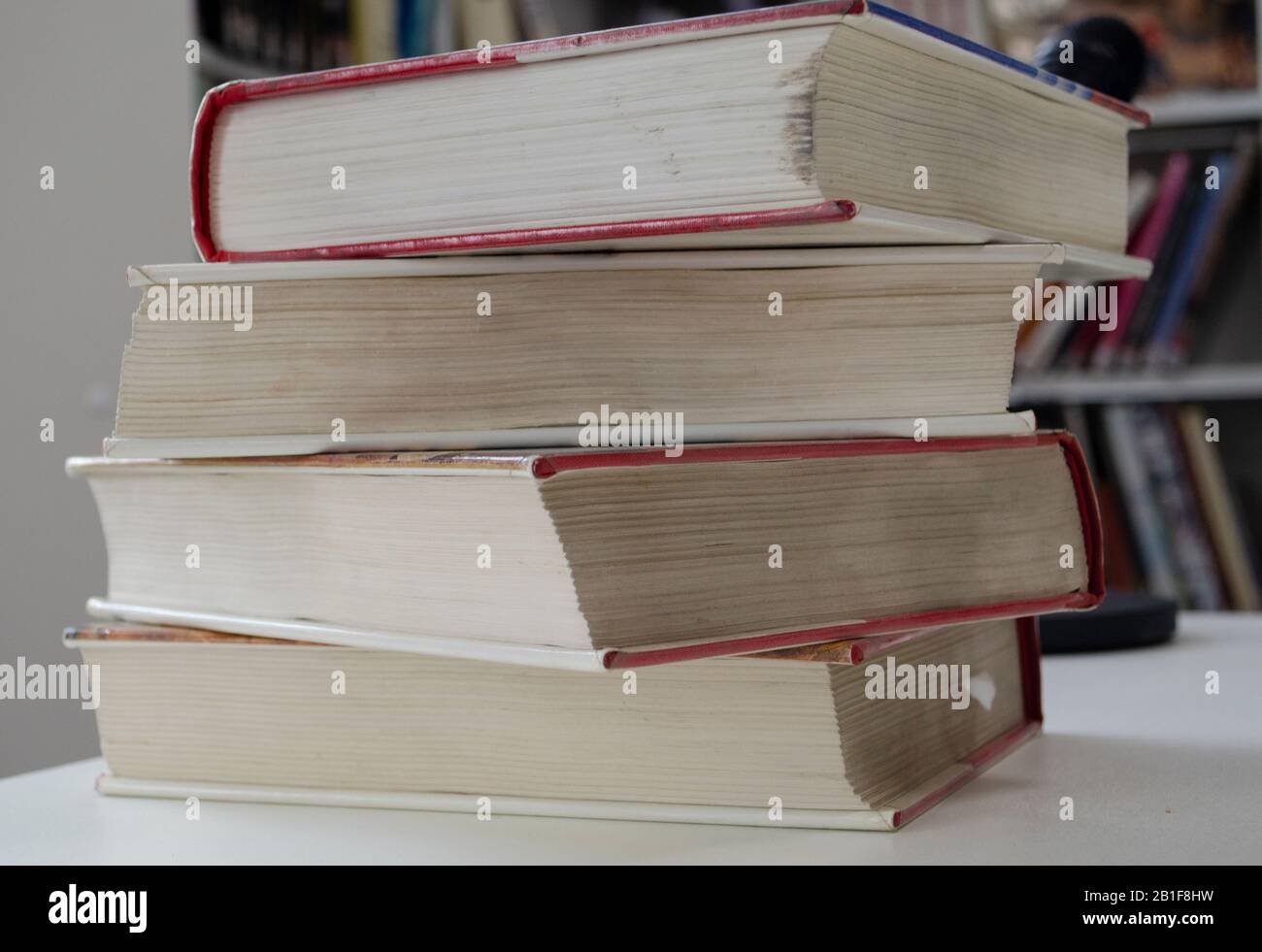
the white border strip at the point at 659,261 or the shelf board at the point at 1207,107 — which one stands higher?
the shelf board at the point at 1207,107

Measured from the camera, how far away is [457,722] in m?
0.56

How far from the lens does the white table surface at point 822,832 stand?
48 centimetres

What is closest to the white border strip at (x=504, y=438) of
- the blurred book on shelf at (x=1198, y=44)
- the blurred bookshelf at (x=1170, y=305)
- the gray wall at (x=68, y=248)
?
the gray wall at (x=68, y=248)

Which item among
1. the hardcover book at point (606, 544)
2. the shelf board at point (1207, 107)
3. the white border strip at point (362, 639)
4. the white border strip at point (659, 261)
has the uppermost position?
the shelf board at point (1207, 107)

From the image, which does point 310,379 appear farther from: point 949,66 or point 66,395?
point 66,395

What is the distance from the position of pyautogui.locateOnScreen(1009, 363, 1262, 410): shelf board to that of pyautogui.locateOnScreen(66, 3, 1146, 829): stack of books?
1474mm

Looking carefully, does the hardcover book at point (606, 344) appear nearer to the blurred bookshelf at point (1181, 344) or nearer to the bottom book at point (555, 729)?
the bottom book at point (555, 729)

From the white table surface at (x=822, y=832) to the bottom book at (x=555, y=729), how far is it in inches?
0.4

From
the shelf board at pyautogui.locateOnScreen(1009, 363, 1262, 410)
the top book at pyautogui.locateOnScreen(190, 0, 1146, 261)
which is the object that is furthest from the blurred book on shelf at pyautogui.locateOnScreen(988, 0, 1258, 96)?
the top book at pyautogui.locateOnScreen(190, 0, 1146, 261)

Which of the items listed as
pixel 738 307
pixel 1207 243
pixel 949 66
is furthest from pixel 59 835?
pixel 1207 243

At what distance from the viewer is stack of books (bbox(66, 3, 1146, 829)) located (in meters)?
0.49

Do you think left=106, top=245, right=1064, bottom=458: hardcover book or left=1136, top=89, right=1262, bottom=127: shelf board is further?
left=1136, top=89, right=1262, bottom=127: shelf board

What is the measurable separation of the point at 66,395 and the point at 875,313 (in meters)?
1.29

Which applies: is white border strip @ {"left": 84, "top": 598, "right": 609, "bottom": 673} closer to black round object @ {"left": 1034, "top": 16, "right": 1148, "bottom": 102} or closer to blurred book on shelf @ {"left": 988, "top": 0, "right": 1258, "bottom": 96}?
black round object @ {"left": 1034, "top": 16, "right": 1148, "bottom": 102}
